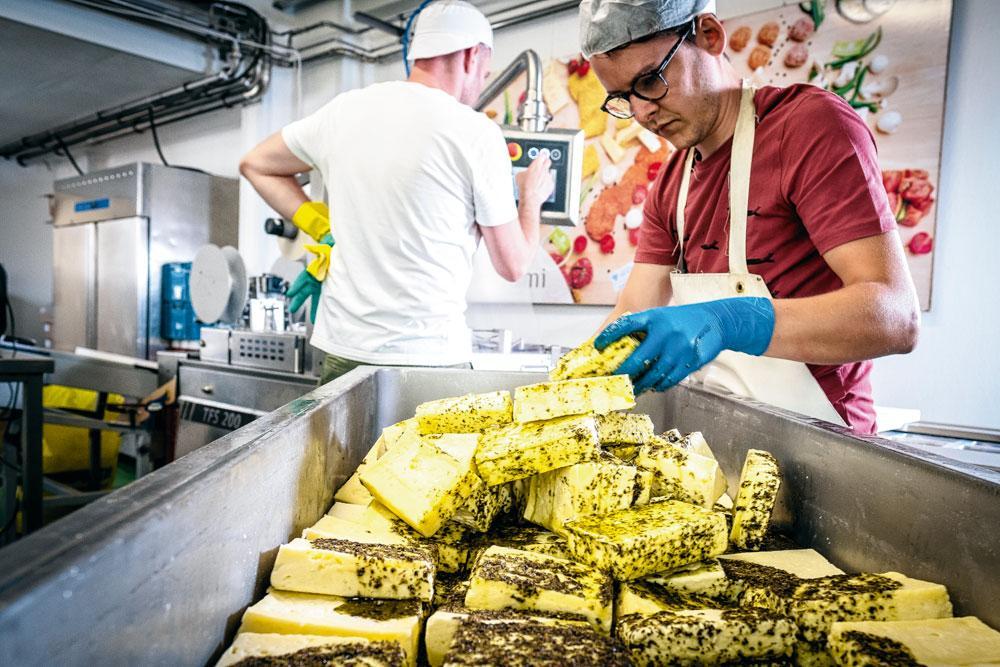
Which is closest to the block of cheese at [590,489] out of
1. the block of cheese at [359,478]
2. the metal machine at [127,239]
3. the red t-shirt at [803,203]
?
the block of cheese at [359,478]

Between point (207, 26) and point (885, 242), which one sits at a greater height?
point (207, 26)

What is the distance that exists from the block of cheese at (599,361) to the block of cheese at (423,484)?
0.84 feet

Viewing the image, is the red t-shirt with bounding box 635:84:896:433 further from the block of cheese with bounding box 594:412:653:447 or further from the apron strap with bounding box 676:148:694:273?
the block of cheese with bounding box 594:412:653:447

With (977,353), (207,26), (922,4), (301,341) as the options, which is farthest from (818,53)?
(207,26)

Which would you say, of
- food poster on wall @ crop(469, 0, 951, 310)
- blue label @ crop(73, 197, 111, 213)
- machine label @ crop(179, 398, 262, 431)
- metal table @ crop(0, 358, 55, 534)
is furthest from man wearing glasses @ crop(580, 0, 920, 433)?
blue label @ crop(73, 197, 111, 213)

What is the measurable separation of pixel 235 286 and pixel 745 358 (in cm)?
276

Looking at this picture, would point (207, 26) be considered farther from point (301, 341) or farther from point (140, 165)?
point (301, 341)

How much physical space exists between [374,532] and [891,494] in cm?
75

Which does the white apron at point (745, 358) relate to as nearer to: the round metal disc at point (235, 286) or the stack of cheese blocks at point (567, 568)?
the stack of cheese blocks at point (567, 568)

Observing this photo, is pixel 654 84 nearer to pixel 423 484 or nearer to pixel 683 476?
pixel 683 476

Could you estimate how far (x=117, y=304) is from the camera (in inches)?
217

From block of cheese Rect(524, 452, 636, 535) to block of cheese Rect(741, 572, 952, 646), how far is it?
0.88ft

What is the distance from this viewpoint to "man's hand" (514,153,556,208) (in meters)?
2.41

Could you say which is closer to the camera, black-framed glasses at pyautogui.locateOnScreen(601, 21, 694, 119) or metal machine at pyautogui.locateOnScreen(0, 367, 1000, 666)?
metal machine at pyautogui.locateOnScreen(0, 367, 1000, 666)
